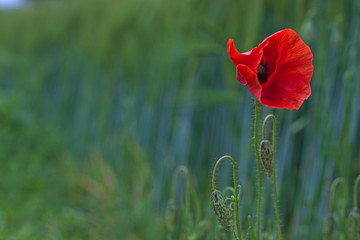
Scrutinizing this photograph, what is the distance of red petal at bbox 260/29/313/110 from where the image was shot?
0.63 m

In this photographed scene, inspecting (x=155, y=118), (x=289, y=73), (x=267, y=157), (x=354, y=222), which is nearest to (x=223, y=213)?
(x=267, y=157)

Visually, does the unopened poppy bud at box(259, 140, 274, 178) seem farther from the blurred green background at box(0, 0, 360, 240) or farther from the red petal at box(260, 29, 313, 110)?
the blurred green background at box(0, 0, 360, 240)

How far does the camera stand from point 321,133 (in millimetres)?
1156

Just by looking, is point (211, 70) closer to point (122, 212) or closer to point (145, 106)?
point (145, 106)

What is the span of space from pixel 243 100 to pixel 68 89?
2.13 m

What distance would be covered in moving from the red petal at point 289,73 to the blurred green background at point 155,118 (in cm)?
33

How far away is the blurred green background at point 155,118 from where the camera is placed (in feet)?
4.16

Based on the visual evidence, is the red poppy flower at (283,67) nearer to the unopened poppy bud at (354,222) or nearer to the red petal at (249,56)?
the red petal at (249,56)

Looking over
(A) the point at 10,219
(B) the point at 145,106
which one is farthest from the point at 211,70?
(A) the point at 10,219

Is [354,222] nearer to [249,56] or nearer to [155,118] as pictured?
[249,56]

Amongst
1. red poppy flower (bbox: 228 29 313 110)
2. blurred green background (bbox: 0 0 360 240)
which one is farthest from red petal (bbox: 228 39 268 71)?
blurred green background (bbox: 0 0 360 240)

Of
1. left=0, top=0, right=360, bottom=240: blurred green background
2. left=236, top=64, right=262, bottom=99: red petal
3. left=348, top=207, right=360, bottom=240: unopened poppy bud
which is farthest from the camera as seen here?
left=0, top=0, right=360, bottom=240: blurred green background

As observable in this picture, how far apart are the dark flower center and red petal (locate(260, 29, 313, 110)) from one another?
0.08 feet

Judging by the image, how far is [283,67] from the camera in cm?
65
